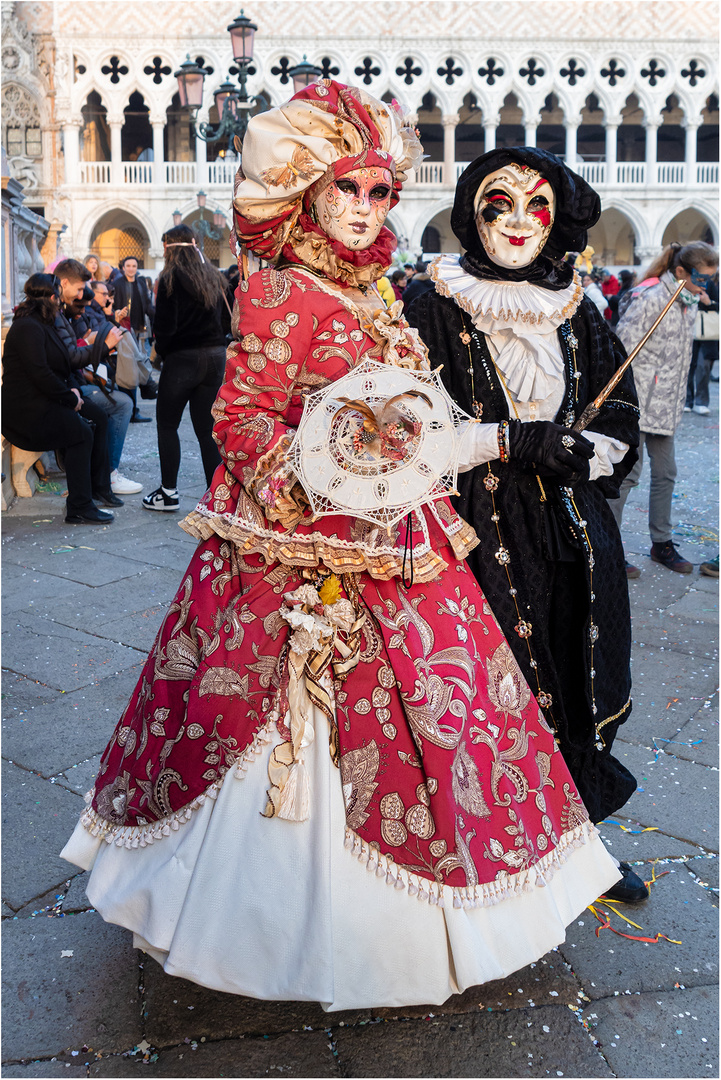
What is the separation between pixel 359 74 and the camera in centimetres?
2797

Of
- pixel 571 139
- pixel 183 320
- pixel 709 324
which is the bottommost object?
pixel 183 320

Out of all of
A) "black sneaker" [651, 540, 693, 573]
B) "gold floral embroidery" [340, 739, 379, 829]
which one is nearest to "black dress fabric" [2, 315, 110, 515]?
"black sneaker" [651, 540, 693, 573]

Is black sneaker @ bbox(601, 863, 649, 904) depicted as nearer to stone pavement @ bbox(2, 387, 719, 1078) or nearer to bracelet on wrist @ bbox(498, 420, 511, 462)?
stone pavement @ bbox(2, 387, 719, 1078)

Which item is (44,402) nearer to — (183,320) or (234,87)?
(183,320)

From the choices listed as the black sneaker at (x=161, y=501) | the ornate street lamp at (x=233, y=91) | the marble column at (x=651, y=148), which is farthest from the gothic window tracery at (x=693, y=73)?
the black sneaker at (x=161, y=501)

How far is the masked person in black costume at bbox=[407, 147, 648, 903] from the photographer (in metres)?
2.16

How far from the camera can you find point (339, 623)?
1724 mm

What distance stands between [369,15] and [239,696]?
98.1 ft

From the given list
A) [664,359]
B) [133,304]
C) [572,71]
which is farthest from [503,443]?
[572,71]

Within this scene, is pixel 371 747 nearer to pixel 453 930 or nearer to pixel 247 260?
pixel 453 930

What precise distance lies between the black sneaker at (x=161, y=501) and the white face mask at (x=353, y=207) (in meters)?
4.19

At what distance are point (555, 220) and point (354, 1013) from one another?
180 cm

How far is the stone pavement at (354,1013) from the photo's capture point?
178 cm

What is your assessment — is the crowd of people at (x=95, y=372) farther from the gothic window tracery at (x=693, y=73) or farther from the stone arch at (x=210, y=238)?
the gothic window tracery at (x=693, y=73)
